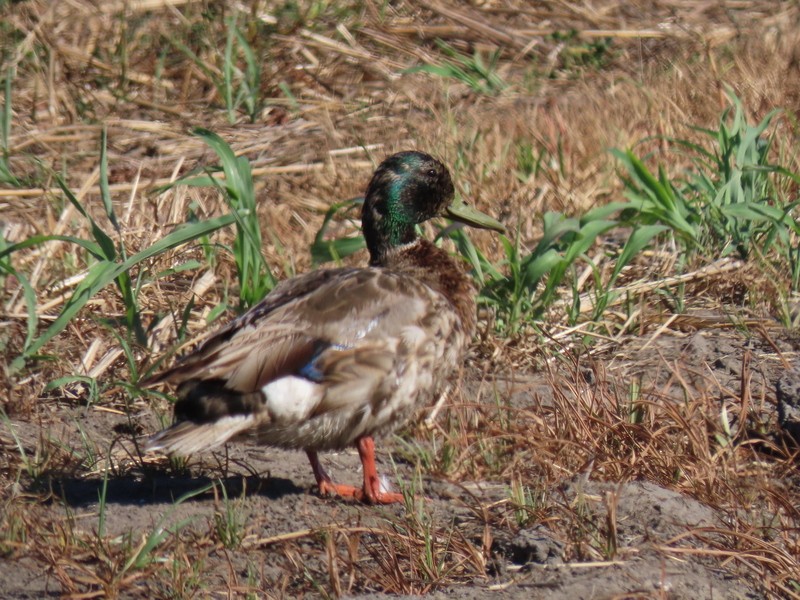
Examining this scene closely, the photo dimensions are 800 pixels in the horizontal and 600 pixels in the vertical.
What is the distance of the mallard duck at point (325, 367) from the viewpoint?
366cm

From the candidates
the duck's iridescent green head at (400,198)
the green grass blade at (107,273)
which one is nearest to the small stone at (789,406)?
the duck's iridescent green head at (400,198)

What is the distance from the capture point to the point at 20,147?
6598mm

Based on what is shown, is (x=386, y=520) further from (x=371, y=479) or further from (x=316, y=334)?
(x=316, y=334)

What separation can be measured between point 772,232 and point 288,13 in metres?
3.98

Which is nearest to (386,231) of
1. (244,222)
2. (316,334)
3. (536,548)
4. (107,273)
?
(244,222)

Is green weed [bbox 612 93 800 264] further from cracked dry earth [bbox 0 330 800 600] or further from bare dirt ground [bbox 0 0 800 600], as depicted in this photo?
cracked dry earth [bbox 0 330 800 600]

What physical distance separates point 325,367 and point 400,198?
100 centimetres

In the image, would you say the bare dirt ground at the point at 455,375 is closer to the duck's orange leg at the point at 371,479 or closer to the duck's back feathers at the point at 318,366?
the duck's orange leg at the point at 371,479

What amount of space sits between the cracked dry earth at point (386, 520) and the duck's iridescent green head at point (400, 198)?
0.62 metres

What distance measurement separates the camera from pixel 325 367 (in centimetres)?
377

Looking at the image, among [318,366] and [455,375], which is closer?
[318,366]

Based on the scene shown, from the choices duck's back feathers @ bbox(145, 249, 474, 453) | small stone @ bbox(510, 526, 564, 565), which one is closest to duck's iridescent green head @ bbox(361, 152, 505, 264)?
duck's back feathers @ bbox(145, 249, 474, 453)

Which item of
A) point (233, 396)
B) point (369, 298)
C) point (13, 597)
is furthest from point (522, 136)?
point (13, 597)

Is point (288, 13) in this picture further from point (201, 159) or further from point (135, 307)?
point (135, 307)
